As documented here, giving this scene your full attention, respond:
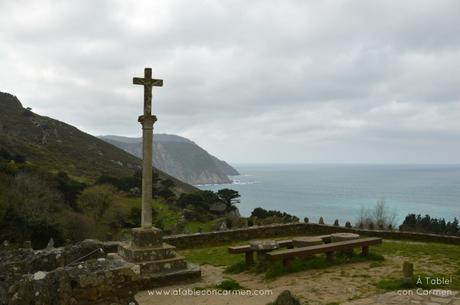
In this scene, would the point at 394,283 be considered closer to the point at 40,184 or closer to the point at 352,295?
the point at 352,295

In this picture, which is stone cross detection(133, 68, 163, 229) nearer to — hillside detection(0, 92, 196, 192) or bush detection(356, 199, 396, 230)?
bush detection(356, 199, 396, 230)

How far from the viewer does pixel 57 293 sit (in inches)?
154

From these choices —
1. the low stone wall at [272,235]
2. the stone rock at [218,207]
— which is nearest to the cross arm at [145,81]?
the low stone wall at [272,235]

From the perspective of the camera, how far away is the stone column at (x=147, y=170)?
9.30 meters

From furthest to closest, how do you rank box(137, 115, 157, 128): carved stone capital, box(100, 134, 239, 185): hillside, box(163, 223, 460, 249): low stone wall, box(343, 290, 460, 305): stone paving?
1. box(100, 134, 239, 185): hillside
2. box(163, 223, 460, 249): low stone wall
3. box(137, 115, 157, 128): carved stone capital
4. box(343, 290, 460, 305): stone paving

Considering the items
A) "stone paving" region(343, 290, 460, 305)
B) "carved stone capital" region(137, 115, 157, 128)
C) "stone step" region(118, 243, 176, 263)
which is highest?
"carved stone capital" region(137, 115, 157, 128)

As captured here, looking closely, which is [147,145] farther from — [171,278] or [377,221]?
[377,221]

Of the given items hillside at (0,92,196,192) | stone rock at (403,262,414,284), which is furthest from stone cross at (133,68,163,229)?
hillside at (0,92,196,192)

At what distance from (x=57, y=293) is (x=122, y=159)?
7082 centimetres

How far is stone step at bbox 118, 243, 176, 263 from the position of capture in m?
8.76

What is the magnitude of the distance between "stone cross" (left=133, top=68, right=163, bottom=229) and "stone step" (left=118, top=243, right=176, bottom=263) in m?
0.58

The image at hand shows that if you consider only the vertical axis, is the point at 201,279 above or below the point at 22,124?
below

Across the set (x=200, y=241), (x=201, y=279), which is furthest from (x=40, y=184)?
(x=201, y=279)

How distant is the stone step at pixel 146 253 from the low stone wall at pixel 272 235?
11.3 ft
